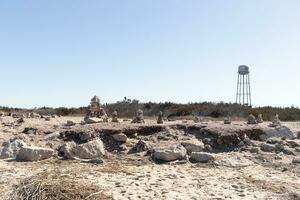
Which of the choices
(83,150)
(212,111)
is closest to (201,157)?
(83,150)

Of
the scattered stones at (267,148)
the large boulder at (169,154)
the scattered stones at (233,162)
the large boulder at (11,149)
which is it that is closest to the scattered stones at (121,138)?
the large boulder at (169,154)

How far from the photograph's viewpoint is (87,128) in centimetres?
1183

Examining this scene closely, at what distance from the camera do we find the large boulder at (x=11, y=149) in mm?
10266

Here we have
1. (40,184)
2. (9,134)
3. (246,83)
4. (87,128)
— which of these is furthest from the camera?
(246,83)

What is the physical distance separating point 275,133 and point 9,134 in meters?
7.13

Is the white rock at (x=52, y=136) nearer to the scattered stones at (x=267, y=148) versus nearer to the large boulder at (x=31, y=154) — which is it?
the large boulder at (x=31, y=154)

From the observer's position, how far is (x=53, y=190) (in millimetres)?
7086

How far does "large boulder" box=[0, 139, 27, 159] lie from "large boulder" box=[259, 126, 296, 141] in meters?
6.03

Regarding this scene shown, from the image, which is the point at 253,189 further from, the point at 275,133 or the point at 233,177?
the point at 275,133

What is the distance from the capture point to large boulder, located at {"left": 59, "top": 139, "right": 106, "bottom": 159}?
400 inches

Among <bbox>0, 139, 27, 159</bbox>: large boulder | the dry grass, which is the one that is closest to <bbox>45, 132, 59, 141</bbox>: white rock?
<bbox>0, 139, 27, 159</bbox>: large boulder

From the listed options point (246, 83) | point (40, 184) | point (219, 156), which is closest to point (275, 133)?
point (219, 156)

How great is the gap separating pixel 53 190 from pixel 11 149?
12.1ft

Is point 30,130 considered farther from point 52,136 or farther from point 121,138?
point 121,138
